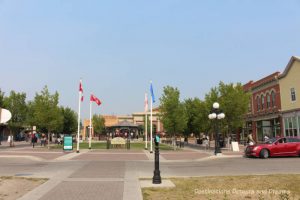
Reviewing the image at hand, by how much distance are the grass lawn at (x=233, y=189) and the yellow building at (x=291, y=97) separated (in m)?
27.9

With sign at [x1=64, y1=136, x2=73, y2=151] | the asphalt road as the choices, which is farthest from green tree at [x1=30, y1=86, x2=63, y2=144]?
the asphalt road

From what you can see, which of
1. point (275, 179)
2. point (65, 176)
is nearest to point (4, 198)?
point (65, 176)

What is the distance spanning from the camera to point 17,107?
62531 mm

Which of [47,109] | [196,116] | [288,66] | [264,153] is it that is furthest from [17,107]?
[264,153]

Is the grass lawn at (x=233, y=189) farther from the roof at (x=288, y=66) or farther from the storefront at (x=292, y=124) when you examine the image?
the roof at (x=288, y=66)

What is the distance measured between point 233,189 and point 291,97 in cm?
3161

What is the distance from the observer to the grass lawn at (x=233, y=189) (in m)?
8.30

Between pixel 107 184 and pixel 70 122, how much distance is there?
2426 inches

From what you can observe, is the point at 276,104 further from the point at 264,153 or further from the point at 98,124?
the point at 98,124

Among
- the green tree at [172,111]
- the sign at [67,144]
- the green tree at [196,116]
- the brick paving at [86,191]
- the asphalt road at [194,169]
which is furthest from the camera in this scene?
the green tree at [196,116]

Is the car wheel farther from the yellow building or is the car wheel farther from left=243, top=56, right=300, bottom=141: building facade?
left=243, top=56, right=300, bottom=141: building facade

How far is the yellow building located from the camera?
3669 cm

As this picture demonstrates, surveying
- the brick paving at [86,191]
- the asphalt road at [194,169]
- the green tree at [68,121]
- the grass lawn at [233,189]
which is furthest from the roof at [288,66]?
the green tree at [68,121]

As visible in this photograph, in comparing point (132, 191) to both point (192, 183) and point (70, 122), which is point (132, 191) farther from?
point (70, 122)
